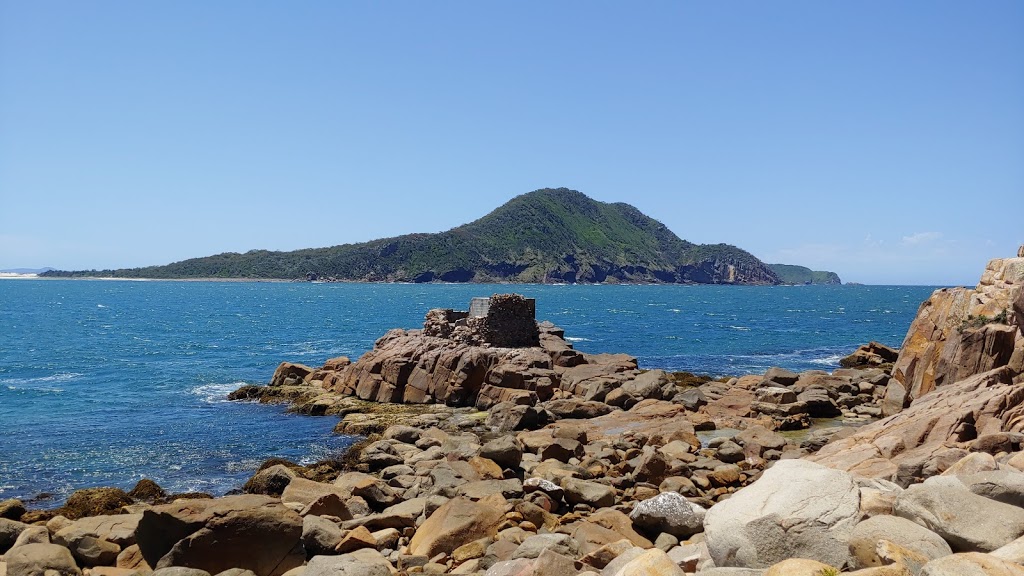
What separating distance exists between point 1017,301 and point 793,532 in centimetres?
1701

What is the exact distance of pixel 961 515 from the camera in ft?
27.2

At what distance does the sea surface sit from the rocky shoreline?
3189 mm

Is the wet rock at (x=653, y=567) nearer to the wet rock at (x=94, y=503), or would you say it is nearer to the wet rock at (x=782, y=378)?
the wet rock at (x=94, y=503)

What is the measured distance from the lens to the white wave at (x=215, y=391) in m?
37.1

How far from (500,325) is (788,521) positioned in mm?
28550

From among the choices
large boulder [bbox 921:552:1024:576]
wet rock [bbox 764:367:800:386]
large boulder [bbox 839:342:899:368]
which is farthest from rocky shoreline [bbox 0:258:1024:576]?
large boulder [bbox 839:342:899:368]

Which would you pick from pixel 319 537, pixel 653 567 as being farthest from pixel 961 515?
pixel 319 537

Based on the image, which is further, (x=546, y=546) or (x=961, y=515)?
(x=546, y=546)

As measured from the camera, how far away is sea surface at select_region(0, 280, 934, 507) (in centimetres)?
2427

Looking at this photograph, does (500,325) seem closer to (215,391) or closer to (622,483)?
(215,391)

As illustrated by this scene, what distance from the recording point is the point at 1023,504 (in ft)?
28.9

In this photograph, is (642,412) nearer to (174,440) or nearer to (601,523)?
(601,523)

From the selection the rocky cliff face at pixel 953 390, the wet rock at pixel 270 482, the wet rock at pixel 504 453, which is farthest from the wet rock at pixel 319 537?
the rocky cliff face at pixel 953 390

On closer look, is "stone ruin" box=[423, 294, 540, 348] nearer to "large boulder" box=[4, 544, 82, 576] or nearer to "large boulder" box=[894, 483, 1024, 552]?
"large boulder" box=[4, 544, 82, 576]
